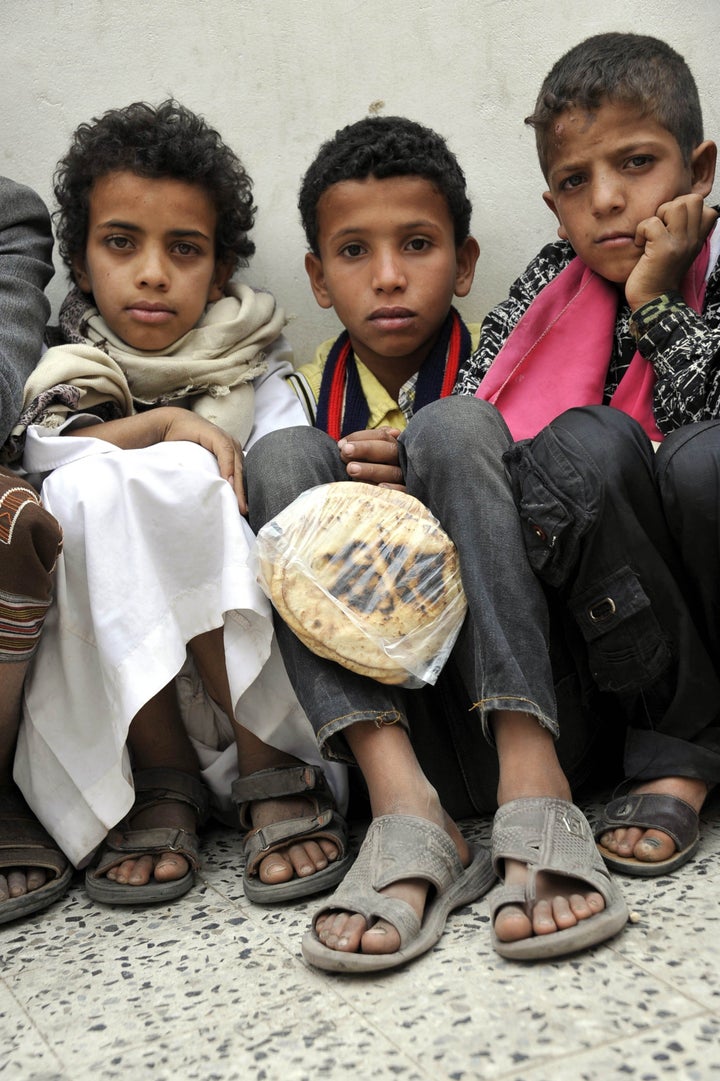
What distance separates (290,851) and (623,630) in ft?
1.97

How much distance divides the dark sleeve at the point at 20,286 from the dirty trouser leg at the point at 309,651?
48 cm

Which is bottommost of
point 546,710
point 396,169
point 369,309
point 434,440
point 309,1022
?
point 309,1022

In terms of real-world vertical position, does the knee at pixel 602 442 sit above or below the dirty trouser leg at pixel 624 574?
above

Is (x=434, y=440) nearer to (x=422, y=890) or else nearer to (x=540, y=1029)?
(x=422, y=890)

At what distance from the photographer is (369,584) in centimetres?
152

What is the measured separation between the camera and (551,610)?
5.49ft

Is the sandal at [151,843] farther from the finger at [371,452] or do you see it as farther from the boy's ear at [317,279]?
the boy's ear at [317,279]


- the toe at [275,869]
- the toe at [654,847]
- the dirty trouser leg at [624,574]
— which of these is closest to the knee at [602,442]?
the dirty trouser leg at [624,574]

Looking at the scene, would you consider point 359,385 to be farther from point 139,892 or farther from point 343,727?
point 139,892

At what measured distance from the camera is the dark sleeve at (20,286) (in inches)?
74.4

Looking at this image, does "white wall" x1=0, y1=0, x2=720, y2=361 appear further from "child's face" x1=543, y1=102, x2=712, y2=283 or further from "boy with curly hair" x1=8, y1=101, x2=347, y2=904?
"boy with curly hair" x1=8, y1=101, x2=347, y2=904

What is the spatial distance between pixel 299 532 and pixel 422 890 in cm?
53

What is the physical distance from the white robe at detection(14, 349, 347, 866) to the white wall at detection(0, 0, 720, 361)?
3.54 ft

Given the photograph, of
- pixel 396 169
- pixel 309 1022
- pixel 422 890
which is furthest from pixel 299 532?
pixel 396 169
